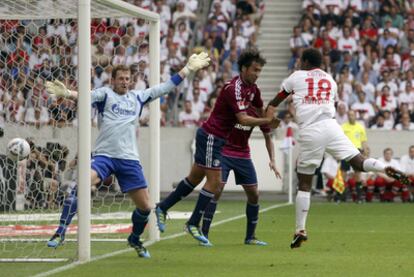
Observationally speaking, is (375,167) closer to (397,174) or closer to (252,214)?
Result: (397,174)

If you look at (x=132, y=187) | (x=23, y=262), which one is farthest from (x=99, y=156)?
(x=23, y=262)

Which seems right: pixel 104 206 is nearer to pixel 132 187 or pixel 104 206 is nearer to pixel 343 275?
pixel 132 187

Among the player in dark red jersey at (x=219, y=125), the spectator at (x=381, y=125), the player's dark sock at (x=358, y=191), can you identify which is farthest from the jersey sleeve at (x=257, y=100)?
the spectator at (x=381, y=125)

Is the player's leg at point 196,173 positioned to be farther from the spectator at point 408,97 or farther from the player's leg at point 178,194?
the spectator at point 408,97

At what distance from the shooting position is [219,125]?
15.4 meters

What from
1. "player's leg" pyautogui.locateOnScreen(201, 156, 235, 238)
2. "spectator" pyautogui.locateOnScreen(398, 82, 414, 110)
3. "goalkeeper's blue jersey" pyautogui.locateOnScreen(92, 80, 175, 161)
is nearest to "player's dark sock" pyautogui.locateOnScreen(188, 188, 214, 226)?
"player's leg" pyautogui.locateOnScreen(201, 156, 235, 238)

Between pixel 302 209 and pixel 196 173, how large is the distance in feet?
5.86

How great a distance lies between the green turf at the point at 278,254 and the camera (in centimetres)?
1229

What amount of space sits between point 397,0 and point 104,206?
18.2 meters

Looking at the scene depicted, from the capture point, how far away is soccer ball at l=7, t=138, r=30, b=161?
14.5 metres

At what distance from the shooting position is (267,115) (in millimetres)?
14297

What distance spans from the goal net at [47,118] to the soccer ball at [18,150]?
1.91 ft

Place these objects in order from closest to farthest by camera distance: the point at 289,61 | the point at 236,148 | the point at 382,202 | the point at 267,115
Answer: the point at 267,115, the point at 236,148, the point at 382,202, the point at 289,61

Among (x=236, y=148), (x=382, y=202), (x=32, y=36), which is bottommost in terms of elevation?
(x=382, y=202)
